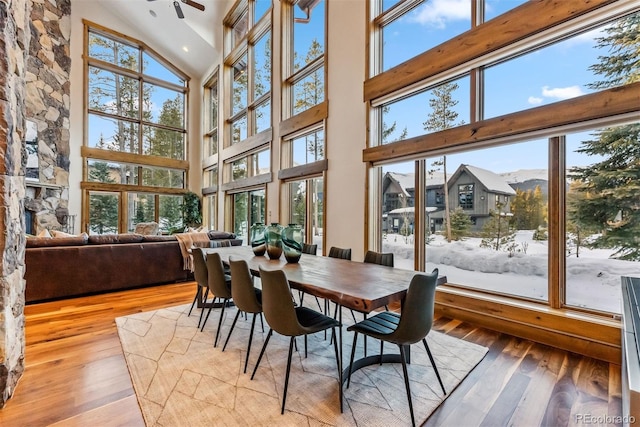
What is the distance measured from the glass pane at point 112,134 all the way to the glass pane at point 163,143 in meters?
0.29

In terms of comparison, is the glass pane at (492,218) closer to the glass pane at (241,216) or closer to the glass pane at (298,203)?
the glass pane at (298,203)

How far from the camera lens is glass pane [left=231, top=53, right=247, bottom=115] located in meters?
8.02

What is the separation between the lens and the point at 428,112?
376 cm

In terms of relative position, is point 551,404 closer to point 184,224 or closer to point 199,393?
point 199,393

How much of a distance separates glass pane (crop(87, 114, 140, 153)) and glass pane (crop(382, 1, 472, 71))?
26.5ft

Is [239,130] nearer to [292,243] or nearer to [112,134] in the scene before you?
[112,134]

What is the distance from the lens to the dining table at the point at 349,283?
5.42 ft

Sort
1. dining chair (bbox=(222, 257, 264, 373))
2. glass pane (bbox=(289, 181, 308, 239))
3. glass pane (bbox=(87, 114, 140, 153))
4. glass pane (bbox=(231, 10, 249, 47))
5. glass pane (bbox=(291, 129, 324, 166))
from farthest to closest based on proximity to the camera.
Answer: glass pane (bbox=(87, 114, 140, 153))
glass pane (bbox=(231, 10, 249, 47))
glass pane (bbox=(289, 181, 308, 239))
glass pane (bbox=(291, 129, 324, 166))
dining chair (bbox=(222, 257, 264, 373))

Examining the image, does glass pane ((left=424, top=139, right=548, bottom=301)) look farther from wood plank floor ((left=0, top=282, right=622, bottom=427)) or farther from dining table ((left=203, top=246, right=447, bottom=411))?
dining table ((left=203, top=246, right=447, bottom=411))

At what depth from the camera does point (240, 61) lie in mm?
8258

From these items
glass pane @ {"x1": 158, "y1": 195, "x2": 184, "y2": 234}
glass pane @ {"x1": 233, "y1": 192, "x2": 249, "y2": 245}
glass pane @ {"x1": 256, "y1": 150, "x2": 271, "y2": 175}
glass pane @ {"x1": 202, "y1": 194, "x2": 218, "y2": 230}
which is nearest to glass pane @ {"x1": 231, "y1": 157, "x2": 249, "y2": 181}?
glass pane @ {"x1": 233, "y1": 192, "x2": 249, "y2": 245}

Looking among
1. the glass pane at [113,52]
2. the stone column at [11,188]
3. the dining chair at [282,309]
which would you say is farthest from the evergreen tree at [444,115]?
the glass pane at [113,52]

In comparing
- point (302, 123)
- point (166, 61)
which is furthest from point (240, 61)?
point (302, 123)

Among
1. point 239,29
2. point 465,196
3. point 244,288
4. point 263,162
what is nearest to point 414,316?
point 244,288
